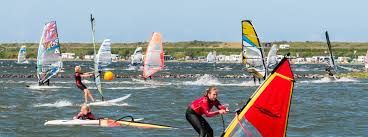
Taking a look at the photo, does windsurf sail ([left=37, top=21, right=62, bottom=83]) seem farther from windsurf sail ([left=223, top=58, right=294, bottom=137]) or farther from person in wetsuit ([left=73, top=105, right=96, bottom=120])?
windsurf sail ([left=223, top=58, right=294, bottom=137])

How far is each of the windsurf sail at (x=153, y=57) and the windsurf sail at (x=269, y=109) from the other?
37095 mm

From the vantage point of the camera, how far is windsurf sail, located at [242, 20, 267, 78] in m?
46.3

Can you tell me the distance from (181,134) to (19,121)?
→ 602 centimetres

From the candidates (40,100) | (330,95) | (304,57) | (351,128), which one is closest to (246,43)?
(330,95)

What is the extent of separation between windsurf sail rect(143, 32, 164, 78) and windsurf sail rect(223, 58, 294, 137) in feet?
122

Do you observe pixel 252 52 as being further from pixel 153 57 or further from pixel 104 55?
pixel 104 55

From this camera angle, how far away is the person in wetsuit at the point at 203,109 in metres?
13.7

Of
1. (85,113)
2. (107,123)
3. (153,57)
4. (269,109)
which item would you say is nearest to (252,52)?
(153,57)

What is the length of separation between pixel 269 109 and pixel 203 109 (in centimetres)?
160

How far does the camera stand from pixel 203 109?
46.2 ft

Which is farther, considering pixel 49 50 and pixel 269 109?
pixel 49 50

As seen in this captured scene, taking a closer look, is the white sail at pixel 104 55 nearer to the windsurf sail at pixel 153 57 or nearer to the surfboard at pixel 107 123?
the windsurf sail at pixel 153 57

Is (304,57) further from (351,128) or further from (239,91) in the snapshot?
(351,128)

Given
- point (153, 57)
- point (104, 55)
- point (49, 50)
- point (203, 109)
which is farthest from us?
point (153, 57)
